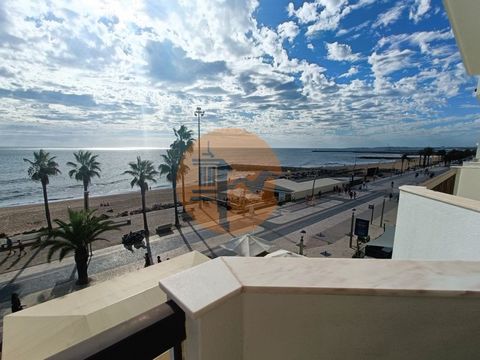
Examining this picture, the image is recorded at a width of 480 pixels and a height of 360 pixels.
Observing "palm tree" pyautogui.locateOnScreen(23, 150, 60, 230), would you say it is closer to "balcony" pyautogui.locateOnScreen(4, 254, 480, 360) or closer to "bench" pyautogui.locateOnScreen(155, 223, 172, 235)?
"bench" pyautogui.locateOnScreen(155, 223, 172, 235)

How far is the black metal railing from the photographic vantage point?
2.95 ft

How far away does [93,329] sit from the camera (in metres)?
5.39

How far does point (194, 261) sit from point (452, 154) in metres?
106

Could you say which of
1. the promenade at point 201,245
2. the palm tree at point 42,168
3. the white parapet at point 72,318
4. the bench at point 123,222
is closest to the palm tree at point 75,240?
the promenade at point 201,245

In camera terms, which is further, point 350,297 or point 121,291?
point 121,291

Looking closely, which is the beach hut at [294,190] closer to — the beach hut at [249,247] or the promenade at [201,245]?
the promenade at [201,245]

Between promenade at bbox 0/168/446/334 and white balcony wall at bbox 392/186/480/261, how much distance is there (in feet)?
31.3

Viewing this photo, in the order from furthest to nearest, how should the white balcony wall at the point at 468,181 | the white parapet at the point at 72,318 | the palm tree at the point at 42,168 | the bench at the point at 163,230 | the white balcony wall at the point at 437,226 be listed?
the palm tree at the point at 42,168 → the bench at the point at 163,230 → the white balcony wall at the point at 468,181 → the white parapet at the point at 72,318 → the white balcony wall at the point at 437,226

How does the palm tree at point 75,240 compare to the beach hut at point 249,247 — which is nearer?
the beach hut at point 249,247

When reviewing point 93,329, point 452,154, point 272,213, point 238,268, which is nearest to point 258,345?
point 238,268

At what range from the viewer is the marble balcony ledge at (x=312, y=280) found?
4.00 feet

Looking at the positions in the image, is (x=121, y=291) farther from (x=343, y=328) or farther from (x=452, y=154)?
(x=452, y=154)

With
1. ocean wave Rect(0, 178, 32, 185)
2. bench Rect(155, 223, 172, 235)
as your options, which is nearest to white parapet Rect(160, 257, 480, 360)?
bench Rect(155, 223, 172, 235)

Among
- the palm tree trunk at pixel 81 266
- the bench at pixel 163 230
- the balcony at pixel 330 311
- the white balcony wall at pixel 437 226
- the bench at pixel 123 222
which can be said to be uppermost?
the balcony at pixel 330 311
